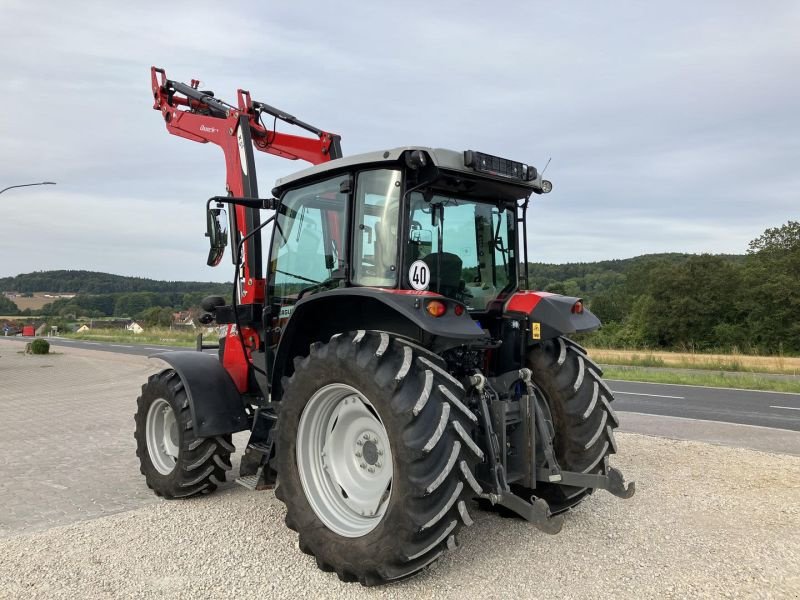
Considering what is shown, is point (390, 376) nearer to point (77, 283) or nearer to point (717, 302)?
point (717, 302)

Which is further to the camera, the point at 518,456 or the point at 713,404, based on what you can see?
the point at 713,404

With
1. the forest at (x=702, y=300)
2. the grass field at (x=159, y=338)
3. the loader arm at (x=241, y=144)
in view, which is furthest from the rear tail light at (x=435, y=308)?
the grass field at (x=159, y=338)

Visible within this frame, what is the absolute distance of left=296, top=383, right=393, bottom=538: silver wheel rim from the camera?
3.85m

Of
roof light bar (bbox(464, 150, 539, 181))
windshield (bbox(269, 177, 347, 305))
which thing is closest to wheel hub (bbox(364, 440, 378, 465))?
windshield (bbox(269, 177, 347, 305))

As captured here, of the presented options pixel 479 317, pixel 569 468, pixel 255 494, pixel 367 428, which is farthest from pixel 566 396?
pixel 255 494

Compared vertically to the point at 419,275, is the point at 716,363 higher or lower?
lower

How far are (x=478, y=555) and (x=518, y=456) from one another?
0.66 metres

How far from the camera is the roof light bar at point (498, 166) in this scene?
3.94 meters

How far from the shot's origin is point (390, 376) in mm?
3387

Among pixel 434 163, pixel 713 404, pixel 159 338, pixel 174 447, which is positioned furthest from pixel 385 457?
pixel 159 338

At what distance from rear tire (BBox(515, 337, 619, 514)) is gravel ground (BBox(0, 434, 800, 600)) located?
31 centimetres

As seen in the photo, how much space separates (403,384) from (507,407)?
87 centimetres

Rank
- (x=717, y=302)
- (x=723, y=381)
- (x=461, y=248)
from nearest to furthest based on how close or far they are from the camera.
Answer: (x=461, y=248)
(x=723, y=381)
(x=717, y=302)

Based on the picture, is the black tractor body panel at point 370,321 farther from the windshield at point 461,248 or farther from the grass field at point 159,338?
the grass field at point 159,338
